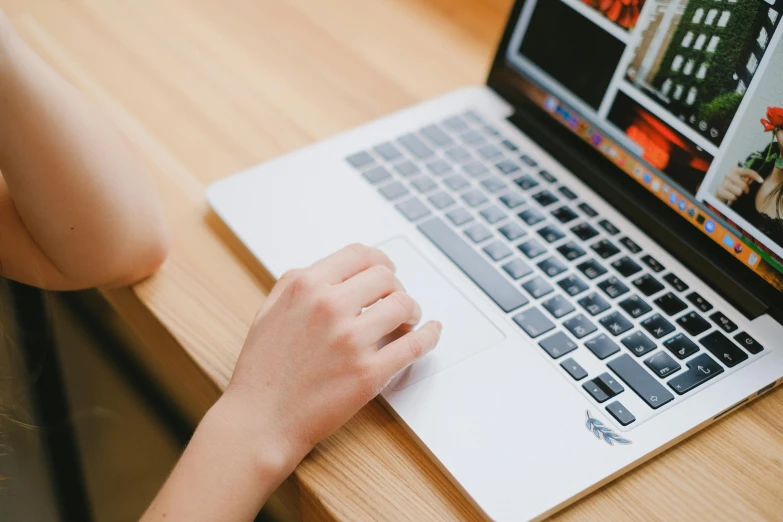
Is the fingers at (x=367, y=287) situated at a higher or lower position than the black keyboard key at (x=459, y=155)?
lower

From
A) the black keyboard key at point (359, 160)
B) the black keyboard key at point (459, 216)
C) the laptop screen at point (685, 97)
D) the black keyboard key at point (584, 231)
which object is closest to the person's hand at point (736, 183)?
the laptop screen at point (685, 97)

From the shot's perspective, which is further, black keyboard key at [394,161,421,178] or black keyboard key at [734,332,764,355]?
black keyboard key at [394,161,421,178]

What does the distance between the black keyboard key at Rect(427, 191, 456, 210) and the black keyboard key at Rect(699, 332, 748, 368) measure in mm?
243

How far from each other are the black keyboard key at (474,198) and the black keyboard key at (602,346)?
175 millimetres

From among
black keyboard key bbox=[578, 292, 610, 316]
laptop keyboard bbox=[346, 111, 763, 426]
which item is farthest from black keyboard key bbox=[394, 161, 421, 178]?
black keyboard key bbox=[578, 292, 610, 316]

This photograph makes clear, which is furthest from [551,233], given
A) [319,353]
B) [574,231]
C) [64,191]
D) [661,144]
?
[64,191]

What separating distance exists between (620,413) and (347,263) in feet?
0.75

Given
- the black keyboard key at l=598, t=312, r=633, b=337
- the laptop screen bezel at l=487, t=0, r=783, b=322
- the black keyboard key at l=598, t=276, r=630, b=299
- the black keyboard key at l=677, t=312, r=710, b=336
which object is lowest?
the black keyboard key at l=598, t=312, r=633, b=337

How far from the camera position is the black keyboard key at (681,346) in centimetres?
52

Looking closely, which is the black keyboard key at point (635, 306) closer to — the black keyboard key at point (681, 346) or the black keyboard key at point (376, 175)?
the black keyboard key at point (681, 346)

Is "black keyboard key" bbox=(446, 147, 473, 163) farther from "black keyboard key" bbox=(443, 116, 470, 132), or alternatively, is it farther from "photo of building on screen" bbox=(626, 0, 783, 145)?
"photo of building on screen" bbox=(626, 0, 783, 145)

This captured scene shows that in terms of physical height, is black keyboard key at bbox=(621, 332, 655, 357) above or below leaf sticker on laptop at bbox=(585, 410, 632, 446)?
above

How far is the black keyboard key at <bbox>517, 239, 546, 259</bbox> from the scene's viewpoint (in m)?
0.60

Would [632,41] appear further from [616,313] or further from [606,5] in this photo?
[616,313]
